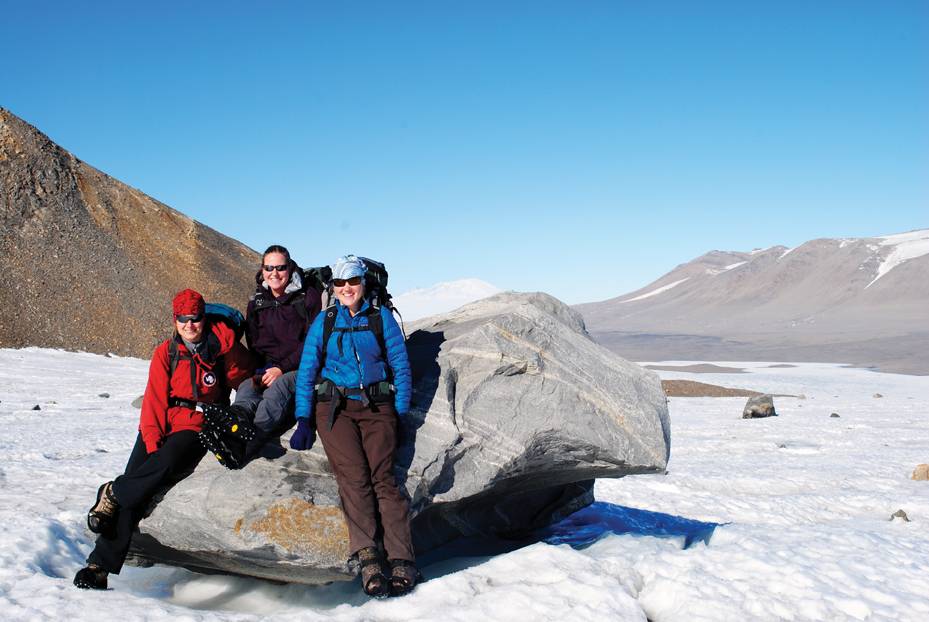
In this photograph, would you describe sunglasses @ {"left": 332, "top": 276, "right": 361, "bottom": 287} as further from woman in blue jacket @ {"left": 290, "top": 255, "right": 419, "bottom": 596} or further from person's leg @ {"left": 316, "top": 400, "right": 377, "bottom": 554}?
person's leg @ {"left": 316, "top": 400, "right": 377, "bottom": 554}

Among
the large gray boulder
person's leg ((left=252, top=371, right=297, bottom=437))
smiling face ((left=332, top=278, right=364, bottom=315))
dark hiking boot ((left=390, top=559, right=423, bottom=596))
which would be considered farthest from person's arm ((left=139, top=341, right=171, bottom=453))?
dark hiking boot ((left=390, top=559, right=423, bottom=596))

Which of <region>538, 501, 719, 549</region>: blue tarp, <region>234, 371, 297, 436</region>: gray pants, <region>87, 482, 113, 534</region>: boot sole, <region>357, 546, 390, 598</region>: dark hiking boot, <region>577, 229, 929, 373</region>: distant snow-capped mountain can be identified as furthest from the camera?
<region>577, 229, 929, 373</region>: distant snow-capped mountain

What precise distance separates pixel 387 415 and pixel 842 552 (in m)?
5.04

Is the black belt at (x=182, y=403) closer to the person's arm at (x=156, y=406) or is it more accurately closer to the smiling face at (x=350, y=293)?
the person's arm at (x=156, y=406)

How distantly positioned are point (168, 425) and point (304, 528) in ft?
4.78

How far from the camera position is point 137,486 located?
5676mm

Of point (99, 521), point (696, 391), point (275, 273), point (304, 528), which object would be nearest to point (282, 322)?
point (275, 273)

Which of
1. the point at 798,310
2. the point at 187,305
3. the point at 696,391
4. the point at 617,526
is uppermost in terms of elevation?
the point at 798,310

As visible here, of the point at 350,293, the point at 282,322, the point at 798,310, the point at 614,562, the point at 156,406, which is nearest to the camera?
the point at 156,406

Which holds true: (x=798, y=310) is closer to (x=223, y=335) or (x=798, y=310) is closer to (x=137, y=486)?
(x=223, y=335)

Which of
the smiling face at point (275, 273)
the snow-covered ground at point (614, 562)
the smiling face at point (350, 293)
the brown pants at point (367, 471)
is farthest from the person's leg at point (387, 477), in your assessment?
the smiling face at point (275, 273)

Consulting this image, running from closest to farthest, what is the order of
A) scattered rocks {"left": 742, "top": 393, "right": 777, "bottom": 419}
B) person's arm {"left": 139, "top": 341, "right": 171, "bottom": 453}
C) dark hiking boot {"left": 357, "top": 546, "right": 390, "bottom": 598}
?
dark hiking boot {"left": 357, "top": 546, "right": 390, "bottom": 598}, person's arm {"left": 139, "top": 341, "right": 171, "bottom": 453}, scattered rocks {"left": 742, "top": 393, "right": 777, "bottom": 419}

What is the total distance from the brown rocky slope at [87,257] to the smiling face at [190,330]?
85.0ft

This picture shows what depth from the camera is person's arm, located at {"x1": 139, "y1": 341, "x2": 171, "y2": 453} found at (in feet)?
19.3
